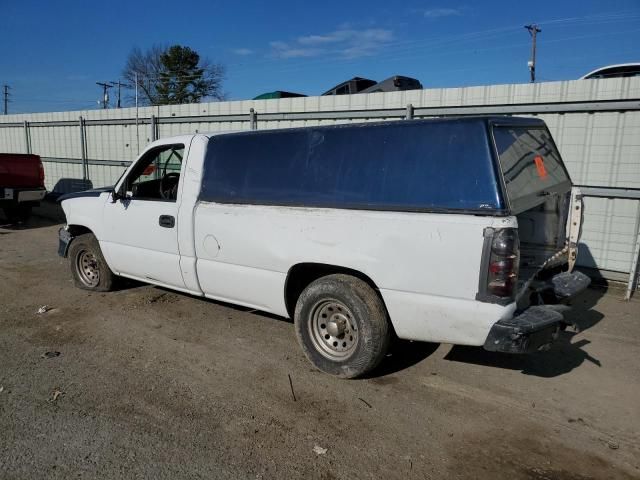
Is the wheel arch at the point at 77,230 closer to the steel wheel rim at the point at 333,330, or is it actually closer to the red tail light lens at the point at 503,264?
the steel wheel rim at the point at 333,330

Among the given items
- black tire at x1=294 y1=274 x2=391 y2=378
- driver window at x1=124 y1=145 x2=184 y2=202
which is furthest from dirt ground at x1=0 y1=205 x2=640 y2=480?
driver window at x1=124 y1=145 x2=184 y2=202

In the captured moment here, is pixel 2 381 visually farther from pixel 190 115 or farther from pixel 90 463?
pixel 190 115

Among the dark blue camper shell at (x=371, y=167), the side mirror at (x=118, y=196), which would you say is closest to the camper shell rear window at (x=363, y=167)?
the dark blue camper shell at (x=371, y=167)

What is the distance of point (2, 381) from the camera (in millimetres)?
3957

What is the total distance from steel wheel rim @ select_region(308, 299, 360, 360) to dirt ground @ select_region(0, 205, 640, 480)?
25 cm

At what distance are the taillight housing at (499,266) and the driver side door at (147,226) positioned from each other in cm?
311

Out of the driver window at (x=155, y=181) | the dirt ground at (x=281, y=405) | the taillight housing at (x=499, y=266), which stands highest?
the driver window at (x=155, y=181)

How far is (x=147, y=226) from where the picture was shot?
530 cm

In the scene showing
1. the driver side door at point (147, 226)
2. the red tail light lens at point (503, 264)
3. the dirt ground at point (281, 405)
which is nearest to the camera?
the dirt ground at point (281, 405)

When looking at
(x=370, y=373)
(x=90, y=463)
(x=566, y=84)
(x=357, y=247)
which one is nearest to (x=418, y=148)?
(x=357, y=247)

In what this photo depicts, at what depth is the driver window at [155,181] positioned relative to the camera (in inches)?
217

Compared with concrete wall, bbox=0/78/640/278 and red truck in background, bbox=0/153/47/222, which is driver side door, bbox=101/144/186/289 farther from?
red truck in background, bbox=0/153/47/222

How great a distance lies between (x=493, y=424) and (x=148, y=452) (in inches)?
91.5

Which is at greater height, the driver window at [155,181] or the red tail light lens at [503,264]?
the driver window at [155,181]
